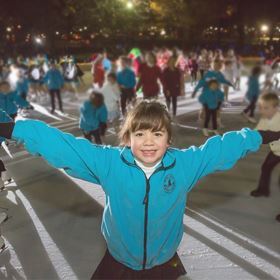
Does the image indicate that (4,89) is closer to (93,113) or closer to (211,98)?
(93,113)

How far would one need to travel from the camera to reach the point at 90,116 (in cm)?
680

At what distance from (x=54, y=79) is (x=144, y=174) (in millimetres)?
9479

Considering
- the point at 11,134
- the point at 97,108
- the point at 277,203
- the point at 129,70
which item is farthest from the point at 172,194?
the point at 129,70

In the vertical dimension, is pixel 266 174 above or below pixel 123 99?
below

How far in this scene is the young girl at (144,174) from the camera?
1959mm

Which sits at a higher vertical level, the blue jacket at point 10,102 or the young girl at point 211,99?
the blue jacket at point 10,102

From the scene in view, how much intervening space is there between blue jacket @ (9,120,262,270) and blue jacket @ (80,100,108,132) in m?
4.78

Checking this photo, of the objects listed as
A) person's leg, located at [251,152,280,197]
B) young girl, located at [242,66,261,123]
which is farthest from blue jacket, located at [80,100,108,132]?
young girl, located at [242,66,261,123]

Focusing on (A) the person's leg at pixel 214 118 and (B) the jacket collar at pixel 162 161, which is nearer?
(B) the jacket collar at pixel 162 161

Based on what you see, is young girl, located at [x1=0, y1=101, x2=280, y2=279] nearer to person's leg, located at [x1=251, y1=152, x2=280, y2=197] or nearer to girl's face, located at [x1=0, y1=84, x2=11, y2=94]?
Result: person's leg, located at [x1=251, y1=152, x2=280, y2=197]

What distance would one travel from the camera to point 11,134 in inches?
70.5

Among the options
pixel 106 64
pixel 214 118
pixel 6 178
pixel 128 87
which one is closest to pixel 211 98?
pixel 214 118

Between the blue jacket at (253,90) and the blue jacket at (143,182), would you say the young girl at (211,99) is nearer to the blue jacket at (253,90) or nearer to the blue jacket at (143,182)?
the blue jacket at (253,90)

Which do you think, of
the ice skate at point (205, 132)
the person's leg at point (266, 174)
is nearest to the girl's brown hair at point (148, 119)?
the person's leg at point (266, 174)
